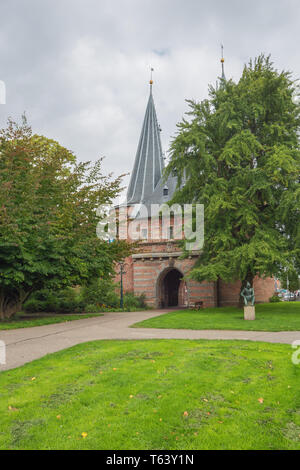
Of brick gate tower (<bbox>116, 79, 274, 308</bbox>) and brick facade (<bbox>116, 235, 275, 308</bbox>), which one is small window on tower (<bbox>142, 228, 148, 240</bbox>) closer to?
brick gate tower (<bbox>116, 79, 274, 308</bbox>)

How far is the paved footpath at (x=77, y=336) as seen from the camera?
1016 centimetres

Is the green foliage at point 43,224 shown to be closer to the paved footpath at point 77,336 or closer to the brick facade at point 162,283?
the paved footpath at point 77,336

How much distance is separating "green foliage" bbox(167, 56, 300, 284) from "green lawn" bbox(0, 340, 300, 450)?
1143 cm

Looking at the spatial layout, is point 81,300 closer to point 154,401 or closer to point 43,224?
point 43,224

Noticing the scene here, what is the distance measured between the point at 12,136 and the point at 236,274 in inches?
541

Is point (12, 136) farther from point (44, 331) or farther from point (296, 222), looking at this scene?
point (296, 222)

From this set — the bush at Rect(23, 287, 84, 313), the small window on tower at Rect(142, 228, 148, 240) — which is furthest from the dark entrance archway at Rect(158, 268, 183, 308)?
the bush at Rect(23, 287, 84, 313)

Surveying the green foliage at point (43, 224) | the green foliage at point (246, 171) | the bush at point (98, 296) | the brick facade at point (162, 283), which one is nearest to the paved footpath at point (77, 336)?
the green foliage at point (43, 224)

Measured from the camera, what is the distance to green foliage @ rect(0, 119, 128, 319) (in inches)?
619

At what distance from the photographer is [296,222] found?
2088 cm

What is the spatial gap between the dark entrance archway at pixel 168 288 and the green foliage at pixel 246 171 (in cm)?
940

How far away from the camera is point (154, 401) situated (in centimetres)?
587

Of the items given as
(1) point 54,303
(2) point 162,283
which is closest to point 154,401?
(1) point 54,303
